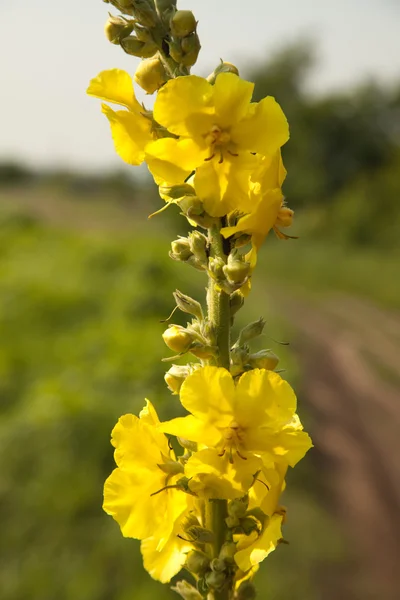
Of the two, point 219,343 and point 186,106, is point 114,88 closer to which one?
point 186,106

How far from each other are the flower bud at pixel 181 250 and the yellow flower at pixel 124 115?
182mm

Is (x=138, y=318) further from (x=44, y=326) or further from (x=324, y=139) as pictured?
(x=324, y=139)

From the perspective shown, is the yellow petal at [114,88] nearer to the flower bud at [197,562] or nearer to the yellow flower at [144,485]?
the yellow flower at [144,485]

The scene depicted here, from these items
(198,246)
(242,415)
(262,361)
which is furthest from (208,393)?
(198,246)

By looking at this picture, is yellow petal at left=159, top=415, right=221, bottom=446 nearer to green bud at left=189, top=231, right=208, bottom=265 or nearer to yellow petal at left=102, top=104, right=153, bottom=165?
green bud at left=189, top=231, right=208, bottom=265

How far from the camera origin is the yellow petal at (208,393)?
1092 millimetres

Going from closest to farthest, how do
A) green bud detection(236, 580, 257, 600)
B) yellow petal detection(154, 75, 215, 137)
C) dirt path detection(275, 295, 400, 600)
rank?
yellow petal detection(154, 75, 215, 137) → green bud detection(236, 580, 257, 600) → dirt path detection(275, 295, 400, 600)

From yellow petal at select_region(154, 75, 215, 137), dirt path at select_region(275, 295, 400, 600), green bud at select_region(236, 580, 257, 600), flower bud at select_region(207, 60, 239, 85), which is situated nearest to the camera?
yellow petal at select_region(154, 75, 215, 137)

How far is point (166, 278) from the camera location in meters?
7.95

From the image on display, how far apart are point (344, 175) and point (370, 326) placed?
6.90 metres

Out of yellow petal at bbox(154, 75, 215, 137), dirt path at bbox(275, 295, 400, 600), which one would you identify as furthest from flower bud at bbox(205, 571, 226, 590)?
dirt path at bbox(275, 295, 400, 600)

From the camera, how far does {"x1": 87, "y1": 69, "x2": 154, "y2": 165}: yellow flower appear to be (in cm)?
121

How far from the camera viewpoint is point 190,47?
3.70 ft

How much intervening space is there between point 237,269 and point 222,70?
1.32 feet
